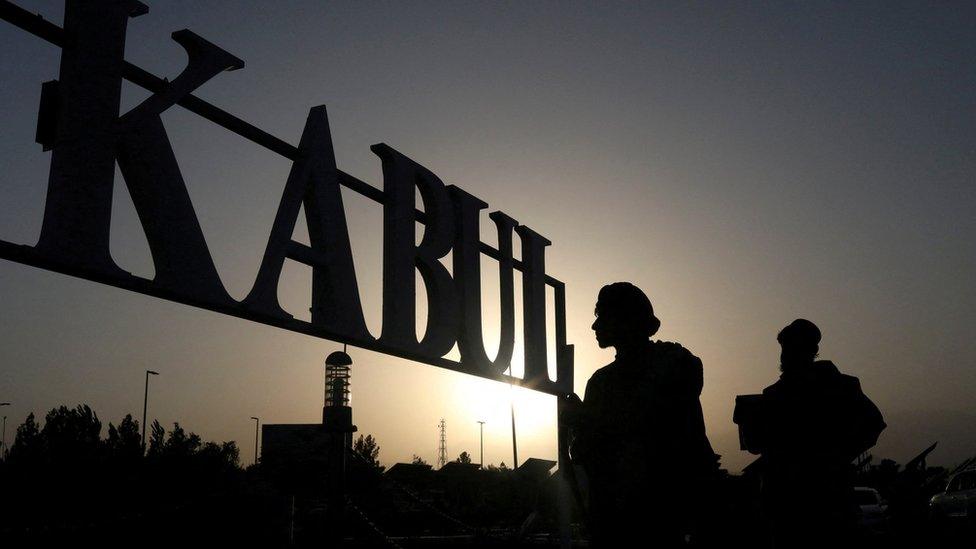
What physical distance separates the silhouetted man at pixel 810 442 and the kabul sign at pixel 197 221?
3346 mm

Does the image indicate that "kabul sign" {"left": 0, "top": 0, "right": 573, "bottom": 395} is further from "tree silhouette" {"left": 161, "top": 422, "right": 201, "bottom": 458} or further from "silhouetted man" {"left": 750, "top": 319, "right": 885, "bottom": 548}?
"tree silhouette" {"left": 161, "top": 422, "right": 201, "bottom": 458}

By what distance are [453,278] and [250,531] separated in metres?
11.1

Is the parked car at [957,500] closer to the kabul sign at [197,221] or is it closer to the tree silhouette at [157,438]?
the kabul sign at [197,221]

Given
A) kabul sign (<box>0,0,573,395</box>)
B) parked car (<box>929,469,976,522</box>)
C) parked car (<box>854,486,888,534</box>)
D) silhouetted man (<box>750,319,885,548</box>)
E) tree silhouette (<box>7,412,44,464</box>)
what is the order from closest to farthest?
silhouetted man (<box>750,319,885,548</box>) → kabul sign (<box>0,0,573,395</box>) → parked car (<box>929,469,976,522</box>) → parked car (<box>854,486,888,534</box>) → tree silhouette (<box>7,412,44,464</box>)

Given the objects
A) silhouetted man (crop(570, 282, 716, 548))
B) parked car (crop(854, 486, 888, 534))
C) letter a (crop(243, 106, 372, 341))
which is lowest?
parked car (crop(854, 486, 888, 534))

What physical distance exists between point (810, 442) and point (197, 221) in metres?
3.92

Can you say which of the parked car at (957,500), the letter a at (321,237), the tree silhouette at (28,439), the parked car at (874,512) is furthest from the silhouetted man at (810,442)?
the tree silhouette at (28,439)

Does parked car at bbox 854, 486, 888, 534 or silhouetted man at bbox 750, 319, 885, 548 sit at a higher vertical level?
silhouetted man at bbox 750, 319, 885, 548

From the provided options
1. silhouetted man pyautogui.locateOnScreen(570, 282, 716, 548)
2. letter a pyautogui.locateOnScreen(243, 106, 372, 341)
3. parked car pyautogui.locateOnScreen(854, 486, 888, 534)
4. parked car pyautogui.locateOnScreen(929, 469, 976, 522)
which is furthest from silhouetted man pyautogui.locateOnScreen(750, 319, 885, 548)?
parked car pyautogui.locateOnScreen(854, 486, 888, 534)

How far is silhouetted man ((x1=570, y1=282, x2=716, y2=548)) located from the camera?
2625 mm

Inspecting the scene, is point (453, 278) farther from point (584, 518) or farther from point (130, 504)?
point (130, 504)

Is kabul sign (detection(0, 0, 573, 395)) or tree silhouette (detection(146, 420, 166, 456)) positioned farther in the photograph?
tree silhouette (detection(146, 420, 166, 456))

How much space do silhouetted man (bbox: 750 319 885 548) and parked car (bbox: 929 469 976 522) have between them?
62.1 feet

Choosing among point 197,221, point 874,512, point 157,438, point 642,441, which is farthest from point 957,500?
point 157,438
